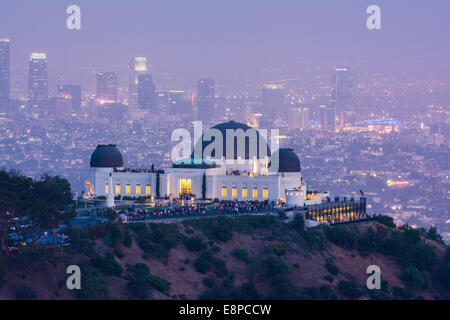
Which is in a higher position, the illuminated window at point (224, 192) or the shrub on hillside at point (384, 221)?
the illuminated window at point (224, 192)

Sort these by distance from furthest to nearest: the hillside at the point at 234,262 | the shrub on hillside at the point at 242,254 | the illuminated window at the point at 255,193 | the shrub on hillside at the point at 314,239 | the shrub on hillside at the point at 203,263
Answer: the illuminated window at the point at 255,193
the shrub on hillside at the point at 314,239
the shrub on hillside at the point at 242,254
the shrub on hillside at the point at 203,263
the hillside at the point at 234,262

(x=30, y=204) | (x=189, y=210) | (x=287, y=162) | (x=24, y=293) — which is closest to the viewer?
(x=24, y=293)

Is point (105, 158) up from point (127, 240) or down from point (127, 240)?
up

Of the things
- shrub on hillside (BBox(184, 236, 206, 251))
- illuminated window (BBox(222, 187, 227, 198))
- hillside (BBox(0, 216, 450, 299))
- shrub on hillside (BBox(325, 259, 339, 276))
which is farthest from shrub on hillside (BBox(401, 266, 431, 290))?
shrub on hillside (BBox(184, 236, 206, 251))

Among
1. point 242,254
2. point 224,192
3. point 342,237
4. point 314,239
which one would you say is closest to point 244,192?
point 224,192

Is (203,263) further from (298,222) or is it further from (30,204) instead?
(30,204)

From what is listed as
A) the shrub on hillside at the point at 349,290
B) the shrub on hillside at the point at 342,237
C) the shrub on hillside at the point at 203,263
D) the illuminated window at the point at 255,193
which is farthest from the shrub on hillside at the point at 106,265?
the illuminated window at the point at 255,193

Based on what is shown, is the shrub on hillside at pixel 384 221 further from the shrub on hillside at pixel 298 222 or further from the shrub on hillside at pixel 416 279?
the shrub on hillside at pixel 298 222
